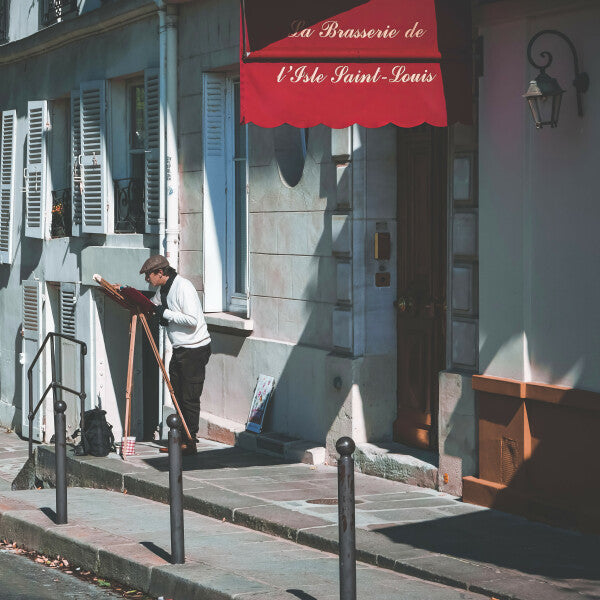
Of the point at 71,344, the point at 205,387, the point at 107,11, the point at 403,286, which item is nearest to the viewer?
the point at 403,286

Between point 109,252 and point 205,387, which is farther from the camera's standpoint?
point 109,252

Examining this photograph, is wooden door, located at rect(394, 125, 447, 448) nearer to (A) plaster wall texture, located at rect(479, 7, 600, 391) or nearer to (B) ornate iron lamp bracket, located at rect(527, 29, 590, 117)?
(A) plaster wall texture, located at rect(479, 7, 600, 391)

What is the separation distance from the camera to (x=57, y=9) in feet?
54.8

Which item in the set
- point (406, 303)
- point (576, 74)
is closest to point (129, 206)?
point (406, 303)

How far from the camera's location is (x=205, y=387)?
12.8 m

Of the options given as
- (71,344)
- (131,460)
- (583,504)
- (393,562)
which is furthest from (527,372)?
(71,344)

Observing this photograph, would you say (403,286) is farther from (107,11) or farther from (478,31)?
(107,11)

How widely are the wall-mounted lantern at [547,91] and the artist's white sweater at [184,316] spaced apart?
3.91 m

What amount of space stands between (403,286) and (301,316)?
3.86ft

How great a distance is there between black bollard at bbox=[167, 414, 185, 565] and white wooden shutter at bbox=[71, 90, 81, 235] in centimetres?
893

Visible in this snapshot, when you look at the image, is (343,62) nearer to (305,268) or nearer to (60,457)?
(305,268)

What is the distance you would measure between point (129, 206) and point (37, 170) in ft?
9.10

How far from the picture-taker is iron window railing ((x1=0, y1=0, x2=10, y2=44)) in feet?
60.8

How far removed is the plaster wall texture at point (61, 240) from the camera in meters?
14.3
